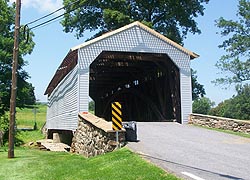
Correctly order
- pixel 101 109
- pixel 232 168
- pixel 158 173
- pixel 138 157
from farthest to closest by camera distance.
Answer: pixel 101 109
pixel 138 157
pixel 232 168
pixel 158 173

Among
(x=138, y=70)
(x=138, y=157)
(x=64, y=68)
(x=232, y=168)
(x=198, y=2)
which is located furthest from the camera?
(x=198, y=2)

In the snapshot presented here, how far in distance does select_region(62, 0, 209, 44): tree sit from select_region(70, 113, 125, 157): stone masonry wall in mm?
14843

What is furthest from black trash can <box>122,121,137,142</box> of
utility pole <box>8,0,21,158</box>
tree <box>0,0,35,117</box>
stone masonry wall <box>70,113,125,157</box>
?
tree <box>0,0,35,117</box>

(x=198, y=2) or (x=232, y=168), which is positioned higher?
(x=198, y=2)

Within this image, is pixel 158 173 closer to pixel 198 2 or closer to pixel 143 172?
pixel 143 172

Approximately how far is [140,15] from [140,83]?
809 cm

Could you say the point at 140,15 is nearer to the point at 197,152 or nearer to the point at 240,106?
the point at 197,152

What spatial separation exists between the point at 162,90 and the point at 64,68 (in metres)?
6.00

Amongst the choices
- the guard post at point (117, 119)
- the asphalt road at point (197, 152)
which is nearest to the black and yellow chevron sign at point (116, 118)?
the guard post at point (117, 119)

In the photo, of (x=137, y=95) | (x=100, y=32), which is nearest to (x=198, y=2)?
(x=100, y=32)

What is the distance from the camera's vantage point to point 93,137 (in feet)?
41.5

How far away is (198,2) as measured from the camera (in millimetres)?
31641

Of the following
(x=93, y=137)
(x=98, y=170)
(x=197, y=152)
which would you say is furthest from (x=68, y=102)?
(x=98, y=170)

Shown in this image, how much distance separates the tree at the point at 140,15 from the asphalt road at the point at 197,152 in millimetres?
17270
